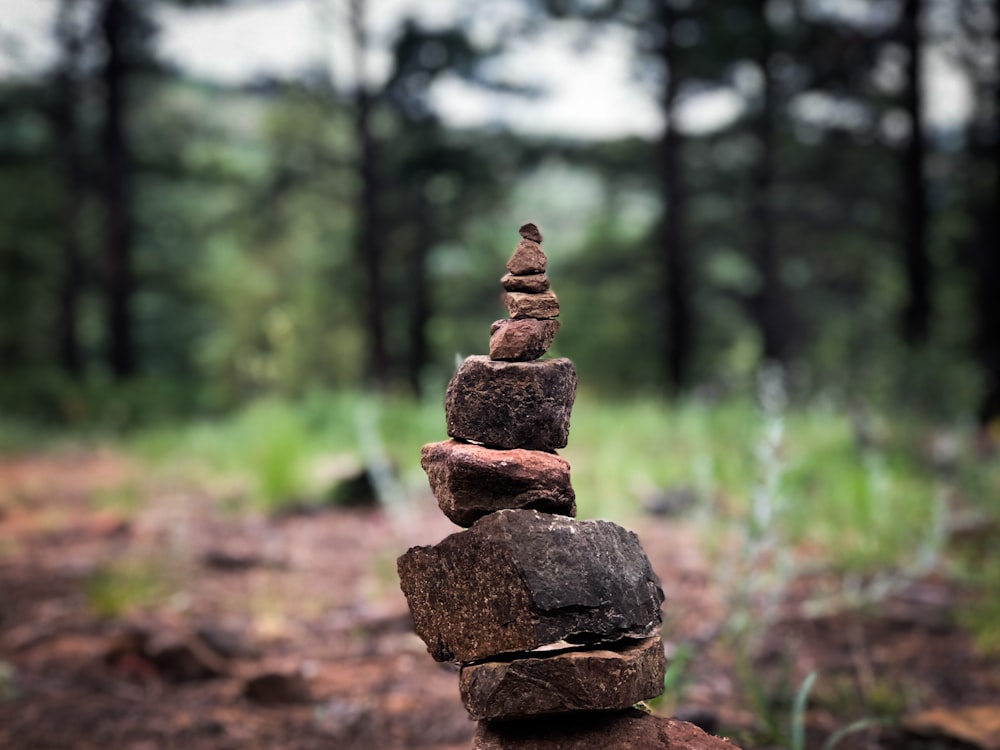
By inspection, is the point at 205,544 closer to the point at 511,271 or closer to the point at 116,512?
the point at 116,512

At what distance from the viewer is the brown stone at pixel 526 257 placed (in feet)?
7.02

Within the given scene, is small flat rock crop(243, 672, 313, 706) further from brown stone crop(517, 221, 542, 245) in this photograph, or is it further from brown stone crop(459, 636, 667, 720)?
brown stone crop(517, 221, 542, 245)

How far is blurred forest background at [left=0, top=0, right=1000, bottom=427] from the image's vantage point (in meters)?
14.1

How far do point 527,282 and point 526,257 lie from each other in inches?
2.2

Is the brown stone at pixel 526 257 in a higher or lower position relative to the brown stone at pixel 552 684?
higher

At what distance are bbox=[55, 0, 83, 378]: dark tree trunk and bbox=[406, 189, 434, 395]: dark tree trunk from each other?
7.11 meters

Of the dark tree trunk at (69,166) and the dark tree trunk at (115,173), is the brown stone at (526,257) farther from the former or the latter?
the dark tree trunk at (69,166)

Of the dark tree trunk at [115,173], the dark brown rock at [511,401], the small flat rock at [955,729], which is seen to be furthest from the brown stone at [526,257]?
the dark tree trunk at [115,173]

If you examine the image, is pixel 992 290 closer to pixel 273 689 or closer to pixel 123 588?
pixel 123 588

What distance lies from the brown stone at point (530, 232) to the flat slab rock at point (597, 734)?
1.05m

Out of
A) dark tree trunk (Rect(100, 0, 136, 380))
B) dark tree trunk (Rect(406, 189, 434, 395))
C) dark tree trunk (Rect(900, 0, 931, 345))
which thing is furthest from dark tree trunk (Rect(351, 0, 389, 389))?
dark tree trunk (Rect(900, 0, 931, 345))

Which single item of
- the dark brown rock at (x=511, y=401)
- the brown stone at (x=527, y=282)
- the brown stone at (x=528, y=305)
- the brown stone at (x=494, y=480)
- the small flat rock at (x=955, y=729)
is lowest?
the small flat rock at (x=955, y=729)

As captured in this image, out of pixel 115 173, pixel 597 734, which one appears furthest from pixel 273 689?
pixel 115 173

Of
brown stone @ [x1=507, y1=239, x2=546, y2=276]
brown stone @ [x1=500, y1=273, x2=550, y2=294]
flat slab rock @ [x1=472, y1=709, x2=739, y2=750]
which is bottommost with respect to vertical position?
flat slab rock @ [x1=472, y1=709, x2=739, y2=750]
